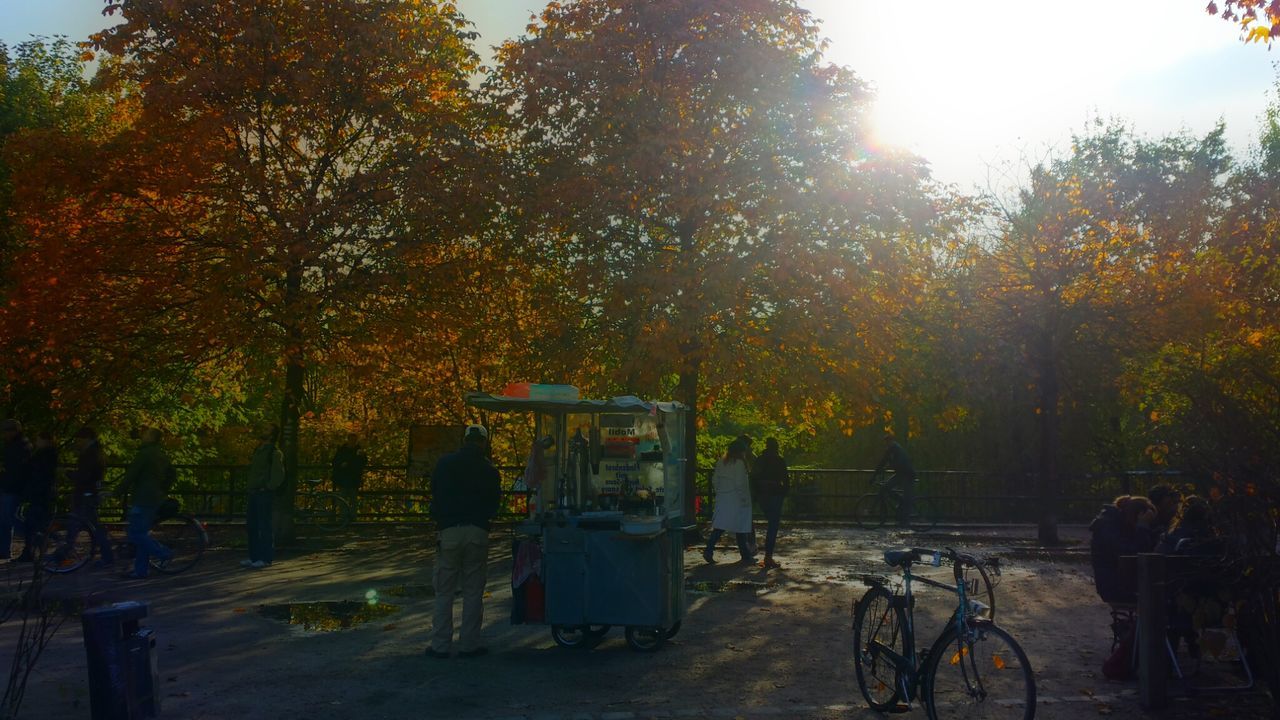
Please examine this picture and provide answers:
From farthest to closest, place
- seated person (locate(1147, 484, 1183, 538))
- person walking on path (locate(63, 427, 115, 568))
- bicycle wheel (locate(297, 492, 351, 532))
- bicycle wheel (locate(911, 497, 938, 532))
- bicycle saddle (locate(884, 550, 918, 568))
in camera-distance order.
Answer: bicycle wheel (locate(911, 497, 938, 532))
bicycle wheel (locate(297, 492, 351, 532))
person walking on path (locate(63, 427, 115, 568))
seated person (locate(1147, 484, 1183, 538))
bicycle saddle (locate(884, 550, 918, 568))

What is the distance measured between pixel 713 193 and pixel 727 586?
280 inches

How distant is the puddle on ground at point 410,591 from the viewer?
1427 centimetres

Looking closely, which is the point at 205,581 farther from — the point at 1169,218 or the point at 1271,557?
the point at 1169,218

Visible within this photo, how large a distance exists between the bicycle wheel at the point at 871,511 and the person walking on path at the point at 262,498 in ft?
46.0

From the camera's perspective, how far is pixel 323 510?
2466cm

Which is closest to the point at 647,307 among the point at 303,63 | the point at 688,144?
the point at 688,144

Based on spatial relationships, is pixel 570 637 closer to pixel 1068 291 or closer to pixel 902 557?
pixel 902 557

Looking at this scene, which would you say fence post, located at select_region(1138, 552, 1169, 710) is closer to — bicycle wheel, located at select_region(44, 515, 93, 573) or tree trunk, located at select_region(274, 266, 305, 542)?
bicycle wheel, located at select_region(44, 515, 93, 573)

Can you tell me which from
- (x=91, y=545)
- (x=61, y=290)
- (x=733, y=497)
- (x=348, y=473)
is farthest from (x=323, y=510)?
(x=733, y=497)

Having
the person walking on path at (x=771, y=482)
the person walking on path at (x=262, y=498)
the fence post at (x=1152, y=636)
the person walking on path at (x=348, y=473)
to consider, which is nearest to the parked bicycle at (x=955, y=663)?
the fence post at (x=1152, y=636)

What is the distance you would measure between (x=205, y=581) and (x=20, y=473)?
4085mm

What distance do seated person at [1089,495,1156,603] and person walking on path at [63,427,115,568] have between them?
12818mm

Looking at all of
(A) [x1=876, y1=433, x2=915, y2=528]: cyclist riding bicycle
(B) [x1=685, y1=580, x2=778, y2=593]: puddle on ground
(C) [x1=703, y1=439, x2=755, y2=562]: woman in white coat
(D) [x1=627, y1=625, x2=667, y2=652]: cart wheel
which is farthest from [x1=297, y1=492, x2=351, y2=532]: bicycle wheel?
(D) [x1=627, y1=625, x2=667, y2=652]: cart wheel

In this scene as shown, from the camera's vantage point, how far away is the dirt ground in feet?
27.3
